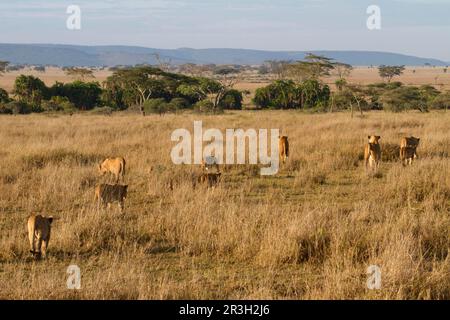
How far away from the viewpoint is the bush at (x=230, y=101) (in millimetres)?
42469

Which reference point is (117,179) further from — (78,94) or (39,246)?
(78,94)

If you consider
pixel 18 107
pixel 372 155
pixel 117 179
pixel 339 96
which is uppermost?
pixel 339 96

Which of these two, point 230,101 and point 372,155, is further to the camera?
point 230,101

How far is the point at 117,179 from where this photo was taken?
34.8 feet

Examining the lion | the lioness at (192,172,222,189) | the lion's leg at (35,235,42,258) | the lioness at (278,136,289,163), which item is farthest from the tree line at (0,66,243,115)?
the lion's leg at (35,235,42,258)

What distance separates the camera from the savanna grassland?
495 centimetres

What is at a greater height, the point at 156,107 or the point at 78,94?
the point at 78,94

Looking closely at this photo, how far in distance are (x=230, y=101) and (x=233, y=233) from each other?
36.5 meters

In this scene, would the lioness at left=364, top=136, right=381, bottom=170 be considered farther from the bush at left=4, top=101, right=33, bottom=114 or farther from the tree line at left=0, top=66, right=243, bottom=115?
the bush at left=4, top=101, right=33, bottom=114

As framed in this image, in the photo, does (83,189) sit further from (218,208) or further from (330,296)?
(330,296)

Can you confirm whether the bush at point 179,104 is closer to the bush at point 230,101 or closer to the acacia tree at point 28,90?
the bush at point 230,101

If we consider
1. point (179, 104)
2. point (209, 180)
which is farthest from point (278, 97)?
point (209, 180)

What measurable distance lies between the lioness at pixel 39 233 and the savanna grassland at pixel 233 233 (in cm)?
12
